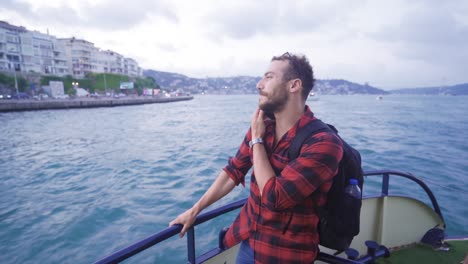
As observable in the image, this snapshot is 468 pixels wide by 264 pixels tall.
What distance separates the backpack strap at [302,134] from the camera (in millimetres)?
1469

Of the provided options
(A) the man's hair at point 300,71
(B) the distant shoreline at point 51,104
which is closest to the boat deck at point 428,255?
(A) the man's hair at point 300,71

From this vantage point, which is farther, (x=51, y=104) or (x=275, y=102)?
(x=51, y=104)

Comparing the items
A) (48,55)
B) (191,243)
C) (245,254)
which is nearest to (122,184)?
(191,243)

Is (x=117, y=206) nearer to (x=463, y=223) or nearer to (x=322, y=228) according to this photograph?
(x=322, y=228)

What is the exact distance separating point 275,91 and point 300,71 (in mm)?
207

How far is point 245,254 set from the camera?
172 centimetres

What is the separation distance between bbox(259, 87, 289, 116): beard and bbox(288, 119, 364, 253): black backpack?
0.22m

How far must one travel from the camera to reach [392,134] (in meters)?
22.7

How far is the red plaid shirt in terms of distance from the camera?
1.34m

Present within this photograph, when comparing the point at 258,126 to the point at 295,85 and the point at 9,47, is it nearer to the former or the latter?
the point at 295,85

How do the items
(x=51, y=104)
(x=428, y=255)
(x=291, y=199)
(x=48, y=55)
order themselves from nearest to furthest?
(x=291, y=199) < (x=428, y=255) < (x=51, y=104) < (x=48, y=55)

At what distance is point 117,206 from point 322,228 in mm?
8710

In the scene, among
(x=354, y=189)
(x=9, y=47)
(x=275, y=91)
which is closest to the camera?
(x=354, y=189)

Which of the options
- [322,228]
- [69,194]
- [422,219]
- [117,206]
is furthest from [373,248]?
[69,194]
